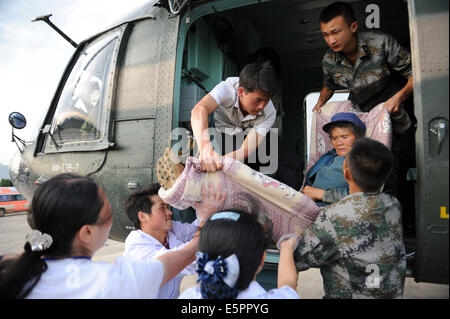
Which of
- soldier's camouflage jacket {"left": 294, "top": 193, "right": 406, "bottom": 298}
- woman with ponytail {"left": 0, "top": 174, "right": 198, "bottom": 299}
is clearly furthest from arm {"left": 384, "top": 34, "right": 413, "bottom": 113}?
woman with ponytail {"left": 0, "top": 174, "right": 198, "bottom": 299}

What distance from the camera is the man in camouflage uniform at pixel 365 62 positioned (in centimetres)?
246

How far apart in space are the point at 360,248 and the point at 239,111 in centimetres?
148

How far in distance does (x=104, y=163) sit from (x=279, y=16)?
9.69 ft

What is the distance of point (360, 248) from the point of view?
144 cm

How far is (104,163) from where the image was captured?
2.83 meters

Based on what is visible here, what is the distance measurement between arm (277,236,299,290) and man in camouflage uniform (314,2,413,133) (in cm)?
149

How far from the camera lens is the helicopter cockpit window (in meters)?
2.98

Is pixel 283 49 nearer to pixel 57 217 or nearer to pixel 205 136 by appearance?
pixel 205 136

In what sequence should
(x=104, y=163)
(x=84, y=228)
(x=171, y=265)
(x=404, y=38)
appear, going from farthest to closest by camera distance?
(x=404, y=38) < (x=104, y=163) < (x=171, y=265) < (x=84, y=228)

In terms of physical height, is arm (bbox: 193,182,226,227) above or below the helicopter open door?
below

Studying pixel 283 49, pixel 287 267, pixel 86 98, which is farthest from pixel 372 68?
pixel 86 98

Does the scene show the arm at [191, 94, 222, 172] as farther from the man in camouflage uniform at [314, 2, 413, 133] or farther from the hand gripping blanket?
the man in camouflage uniform at [314, 2, 413, 133]

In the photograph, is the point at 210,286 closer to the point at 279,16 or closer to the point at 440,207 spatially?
the point at 440,207
